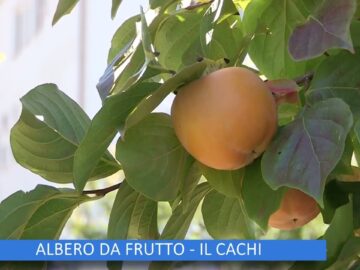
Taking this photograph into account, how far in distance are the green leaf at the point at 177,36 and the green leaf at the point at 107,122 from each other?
191 millimetres

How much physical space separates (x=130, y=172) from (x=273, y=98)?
0.14m

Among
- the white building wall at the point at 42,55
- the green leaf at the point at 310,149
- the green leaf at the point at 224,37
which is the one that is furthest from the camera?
the white building wall at the point at 42,55

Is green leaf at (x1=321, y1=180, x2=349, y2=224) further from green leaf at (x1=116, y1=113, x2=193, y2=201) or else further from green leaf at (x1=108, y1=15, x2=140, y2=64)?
green leaf at (x1=108, y1=15, x2=140, y2=64)

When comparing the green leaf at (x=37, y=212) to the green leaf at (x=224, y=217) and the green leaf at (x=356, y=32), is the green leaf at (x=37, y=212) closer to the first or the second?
the green leaf at (x=224, y=217)

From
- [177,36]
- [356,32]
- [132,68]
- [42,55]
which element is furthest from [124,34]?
[42,55]

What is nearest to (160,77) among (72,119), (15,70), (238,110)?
(72,119)

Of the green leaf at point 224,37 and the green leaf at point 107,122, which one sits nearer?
the green leaf at point 107,122

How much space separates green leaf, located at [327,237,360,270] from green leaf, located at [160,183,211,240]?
0.51 ft

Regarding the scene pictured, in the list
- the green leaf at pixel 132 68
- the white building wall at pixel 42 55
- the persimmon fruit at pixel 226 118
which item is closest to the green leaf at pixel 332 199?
the persimmon fruit at pixel 226 118

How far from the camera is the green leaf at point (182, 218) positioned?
2.64 ft

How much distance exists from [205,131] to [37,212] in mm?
265

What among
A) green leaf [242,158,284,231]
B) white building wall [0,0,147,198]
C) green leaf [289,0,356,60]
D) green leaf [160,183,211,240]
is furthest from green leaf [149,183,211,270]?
white building wall [0,0,147,198]

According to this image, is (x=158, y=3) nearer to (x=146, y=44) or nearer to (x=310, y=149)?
(x=146, y=44)

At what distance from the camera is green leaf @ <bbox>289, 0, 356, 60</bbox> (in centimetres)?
64
